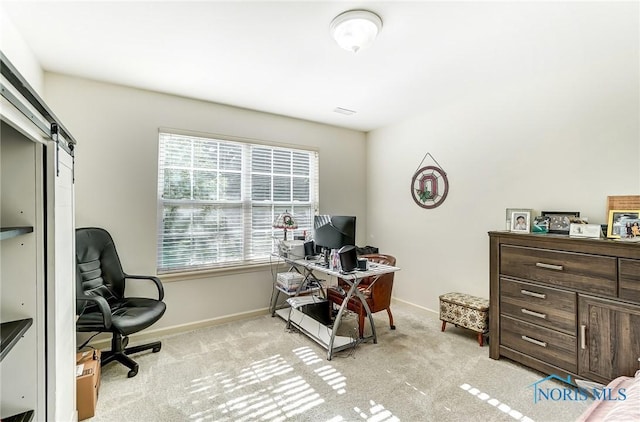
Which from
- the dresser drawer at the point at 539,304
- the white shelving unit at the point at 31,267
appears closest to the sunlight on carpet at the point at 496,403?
the dresser drawer at the point at 539,304

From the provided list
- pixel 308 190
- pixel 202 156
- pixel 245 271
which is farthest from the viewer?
pixel 308 190

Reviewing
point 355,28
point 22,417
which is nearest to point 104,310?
point 22,417

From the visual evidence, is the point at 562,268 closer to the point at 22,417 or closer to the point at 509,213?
the point at 509,213

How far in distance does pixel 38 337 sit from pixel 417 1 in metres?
2.56

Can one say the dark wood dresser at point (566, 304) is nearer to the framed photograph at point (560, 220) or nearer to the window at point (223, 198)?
the framed photograph at point (560, 220)

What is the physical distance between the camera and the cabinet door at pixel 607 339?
184cm

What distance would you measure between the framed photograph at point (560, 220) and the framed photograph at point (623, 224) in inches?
10.4

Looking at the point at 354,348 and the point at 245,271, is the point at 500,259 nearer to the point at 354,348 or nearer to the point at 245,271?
the point at 354,348

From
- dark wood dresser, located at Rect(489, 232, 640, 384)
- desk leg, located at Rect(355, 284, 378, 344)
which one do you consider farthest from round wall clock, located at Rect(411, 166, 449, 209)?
desk leg, located at Rect(355, 284, 378, 344)

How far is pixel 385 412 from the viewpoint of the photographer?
6.15 ft

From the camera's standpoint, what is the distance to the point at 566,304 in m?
2.12

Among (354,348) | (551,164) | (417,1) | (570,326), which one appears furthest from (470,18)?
(354,348)

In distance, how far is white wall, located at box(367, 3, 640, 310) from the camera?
7.17 ft

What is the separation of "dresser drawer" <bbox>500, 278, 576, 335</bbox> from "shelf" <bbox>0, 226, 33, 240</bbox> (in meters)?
3.11
